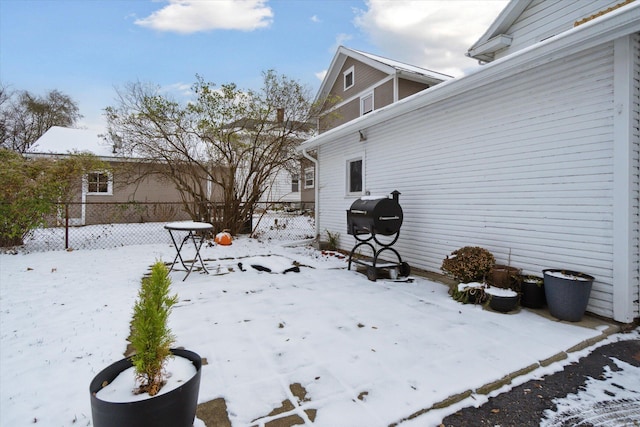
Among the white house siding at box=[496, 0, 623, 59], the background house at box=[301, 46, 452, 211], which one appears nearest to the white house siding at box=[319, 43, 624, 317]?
the white house siding at box=[496, 0, 623, 59]

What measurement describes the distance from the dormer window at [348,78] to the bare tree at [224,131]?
5.43 m

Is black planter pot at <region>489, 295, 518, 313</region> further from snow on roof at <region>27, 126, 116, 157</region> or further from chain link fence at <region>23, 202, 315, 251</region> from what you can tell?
snow on roof at <region>27, 126, 116, 157</region>

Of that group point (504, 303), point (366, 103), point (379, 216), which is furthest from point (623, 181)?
point (366, 103)

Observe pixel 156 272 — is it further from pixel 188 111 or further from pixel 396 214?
pixel 188 111

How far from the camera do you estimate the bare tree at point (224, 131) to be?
7.93 metres

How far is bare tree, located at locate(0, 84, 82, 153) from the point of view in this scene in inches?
723

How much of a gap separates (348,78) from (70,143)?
11.1m

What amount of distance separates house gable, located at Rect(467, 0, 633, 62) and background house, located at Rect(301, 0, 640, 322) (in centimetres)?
3

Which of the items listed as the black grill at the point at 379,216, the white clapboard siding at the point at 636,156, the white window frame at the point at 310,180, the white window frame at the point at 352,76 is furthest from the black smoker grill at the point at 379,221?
the white window frame at the point at 310,180

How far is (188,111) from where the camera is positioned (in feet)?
26.1

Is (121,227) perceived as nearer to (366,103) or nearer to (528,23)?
(366,103)

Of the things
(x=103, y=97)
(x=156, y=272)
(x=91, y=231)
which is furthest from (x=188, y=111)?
(x=156, y=272)

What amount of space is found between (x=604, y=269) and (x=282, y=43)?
9.42 m

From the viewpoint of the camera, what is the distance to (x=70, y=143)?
12086 millimetres
